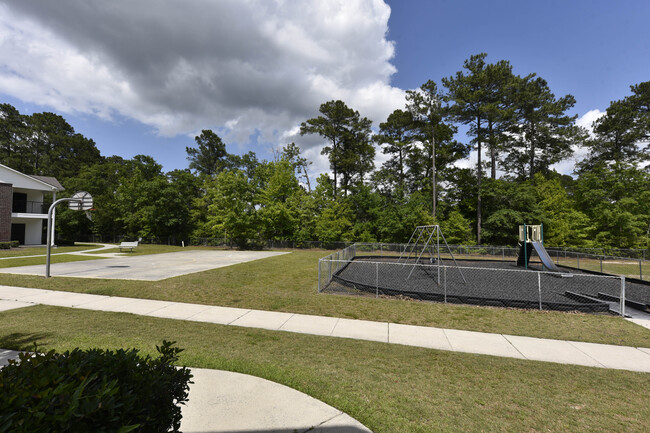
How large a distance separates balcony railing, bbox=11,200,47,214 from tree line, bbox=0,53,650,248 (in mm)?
6289

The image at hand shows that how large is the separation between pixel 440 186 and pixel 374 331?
33.4 meters

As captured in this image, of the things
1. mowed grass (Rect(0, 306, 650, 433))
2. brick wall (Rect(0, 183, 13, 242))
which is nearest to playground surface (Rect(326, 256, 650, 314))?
mowed grass (Rect(0, 306, 650, 433))

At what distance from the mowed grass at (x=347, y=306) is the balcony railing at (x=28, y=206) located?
2701cm

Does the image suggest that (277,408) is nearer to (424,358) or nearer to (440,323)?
(424,358)

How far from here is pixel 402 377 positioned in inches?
179

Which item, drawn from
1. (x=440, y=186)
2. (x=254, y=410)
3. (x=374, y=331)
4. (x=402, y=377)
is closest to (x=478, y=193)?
(x=440, y=186)

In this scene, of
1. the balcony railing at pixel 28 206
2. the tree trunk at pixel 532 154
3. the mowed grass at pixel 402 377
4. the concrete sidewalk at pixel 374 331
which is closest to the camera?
the mowed grass at pixel 402 377

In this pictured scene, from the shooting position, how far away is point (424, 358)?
5.36 m

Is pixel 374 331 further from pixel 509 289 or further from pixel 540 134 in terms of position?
pixel 540 134

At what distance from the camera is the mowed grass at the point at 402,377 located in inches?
140

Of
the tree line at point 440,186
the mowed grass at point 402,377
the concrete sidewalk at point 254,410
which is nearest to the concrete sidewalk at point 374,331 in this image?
the mowed grass at point 402,377

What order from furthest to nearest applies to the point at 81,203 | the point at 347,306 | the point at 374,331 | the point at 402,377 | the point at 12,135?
1. the point at 12,135
2. the point at 81,203
3. the point at 347,306
4. the point at 374,331
5. the point at 402,377

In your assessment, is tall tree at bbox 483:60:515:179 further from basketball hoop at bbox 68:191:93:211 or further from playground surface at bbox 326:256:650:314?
basketball hoop at bbox 68:191:93:211

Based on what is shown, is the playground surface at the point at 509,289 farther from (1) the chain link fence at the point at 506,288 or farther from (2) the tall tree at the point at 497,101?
(2) the tall tree at the point at 497,101
